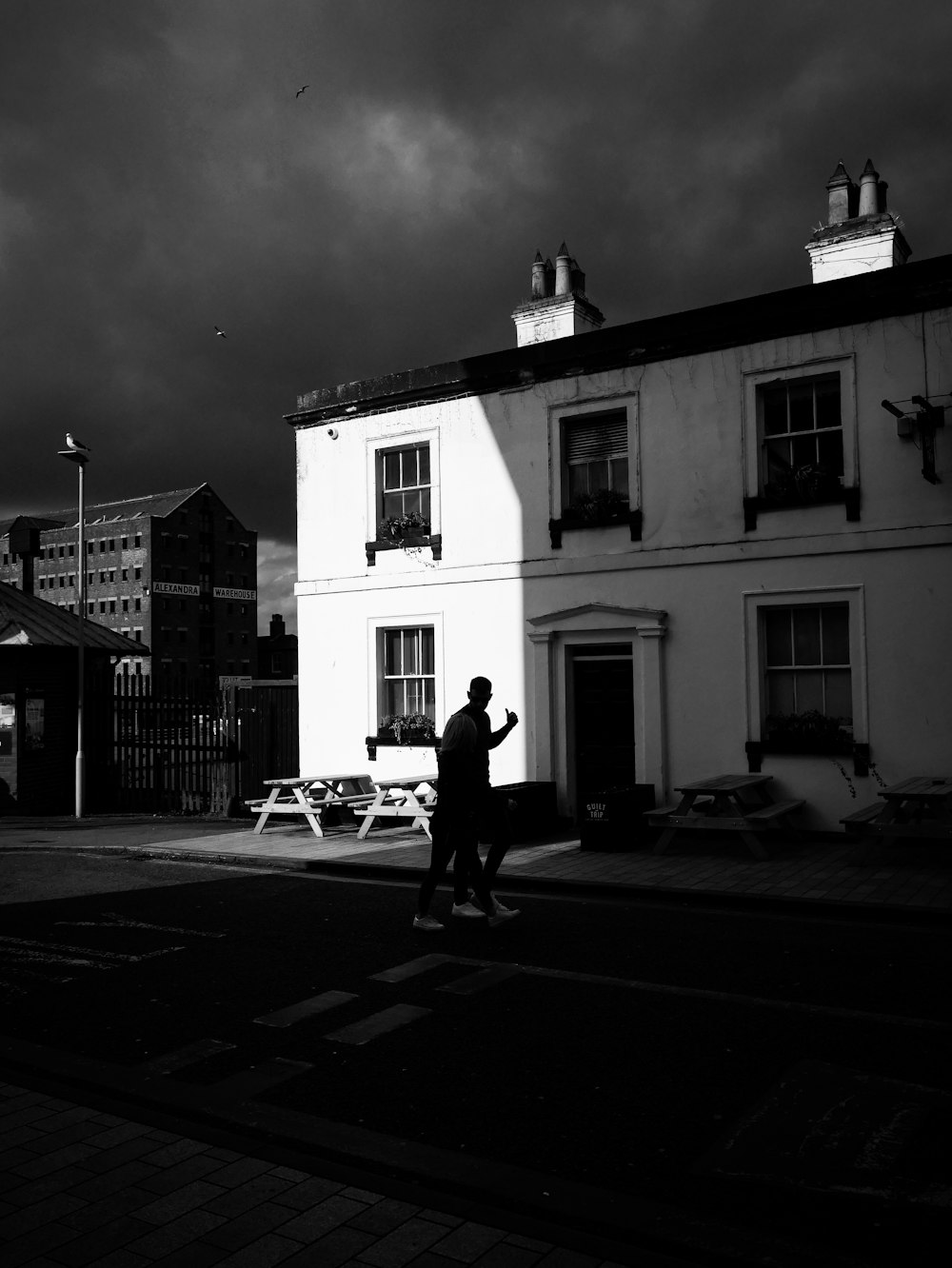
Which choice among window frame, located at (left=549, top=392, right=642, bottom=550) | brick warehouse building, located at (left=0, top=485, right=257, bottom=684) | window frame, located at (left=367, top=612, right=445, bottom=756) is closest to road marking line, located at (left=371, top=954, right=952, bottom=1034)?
window frame, located at (left=549, top=392, right=642, bottom=550)

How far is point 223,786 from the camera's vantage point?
1834cm

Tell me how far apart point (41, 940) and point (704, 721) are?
8582mm

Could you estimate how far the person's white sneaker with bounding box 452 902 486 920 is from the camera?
9352mm

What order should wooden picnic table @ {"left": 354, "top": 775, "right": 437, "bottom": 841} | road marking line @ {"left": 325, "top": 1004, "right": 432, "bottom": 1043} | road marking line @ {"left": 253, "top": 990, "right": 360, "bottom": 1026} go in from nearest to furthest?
road marking line @ {"left": 325, "top": 1004, "right": 432, "bottom": 1043} → road marking line @ {"left": 253, "top": 990, "right": 360, "bottom": 1026} → wooden picnic table @ {"left": 354, "top": 775, "right": 437, "bottom": 841}

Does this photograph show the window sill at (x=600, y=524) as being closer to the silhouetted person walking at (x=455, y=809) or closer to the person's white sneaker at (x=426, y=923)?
the silhouetted person walking at (x=455, y=809)

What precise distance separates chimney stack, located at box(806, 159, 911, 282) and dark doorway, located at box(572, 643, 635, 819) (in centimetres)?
628

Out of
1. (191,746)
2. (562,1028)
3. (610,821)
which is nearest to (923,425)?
(610,821)

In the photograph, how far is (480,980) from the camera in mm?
7277

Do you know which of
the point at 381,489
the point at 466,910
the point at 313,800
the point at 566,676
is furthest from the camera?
the point at 381,489

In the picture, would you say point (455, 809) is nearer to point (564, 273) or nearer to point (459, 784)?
point (459, 784)

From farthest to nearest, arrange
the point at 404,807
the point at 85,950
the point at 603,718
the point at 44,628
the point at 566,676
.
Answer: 1. the point at 44,628
2. the point at 566,676
3. the point at 603,718
4. the point at 404,807
5. the point at 85,950

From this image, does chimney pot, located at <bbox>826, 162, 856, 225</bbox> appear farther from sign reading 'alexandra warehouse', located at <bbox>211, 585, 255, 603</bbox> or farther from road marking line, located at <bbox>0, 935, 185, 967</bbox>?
sign reading 'alexandra warehouse', located at <bbox>211, 585, 255, 603</bbox>

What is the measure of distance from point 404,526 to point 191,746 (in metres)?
5.58

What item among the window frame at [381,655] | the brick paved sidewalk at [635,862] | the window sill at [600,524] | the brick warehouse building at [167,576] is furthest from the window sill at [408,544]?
the brick warehouse building at [167,576]
